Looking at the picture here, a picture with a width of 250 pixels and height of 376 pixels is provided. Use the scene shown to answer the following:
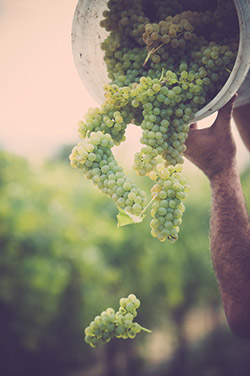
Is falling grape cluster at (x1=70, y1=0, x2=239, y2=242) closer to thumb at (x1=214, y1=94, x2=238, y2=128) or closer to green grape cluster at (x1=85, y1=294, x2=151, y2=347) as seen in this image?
thumb at (x1=214, y1=94, x2=238, y2=128)

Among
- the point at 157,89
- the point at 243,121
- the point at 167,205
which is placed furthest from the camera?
the point at 243,121

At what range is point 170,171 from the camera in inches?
48.8

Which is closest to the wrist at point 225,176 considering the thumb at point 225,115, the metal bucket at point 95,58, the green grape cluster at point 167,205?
the thumb at point 225,115

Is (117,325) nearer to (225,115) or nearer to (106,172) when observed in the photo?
(106,172)

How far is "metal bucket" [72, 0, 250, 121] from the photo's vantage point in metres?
1.26

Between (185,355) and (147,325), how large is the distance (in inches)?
92.2

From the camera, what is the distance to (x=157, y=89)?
4.26ft

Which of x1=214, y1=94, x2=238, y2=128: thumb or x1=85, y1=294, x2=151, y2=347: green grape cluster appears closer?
x1=85, y1=294, x2=151, y2=347: green grape cluster

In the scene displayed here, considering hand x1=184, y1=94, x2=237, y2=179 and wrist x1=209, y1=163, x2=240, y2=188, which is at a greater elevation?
hand x1=184, y1=94, x2=237, y2=179

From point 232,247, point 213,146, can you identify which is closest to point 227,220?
point 232,247

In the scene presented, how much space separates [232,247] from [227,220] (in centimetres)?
14

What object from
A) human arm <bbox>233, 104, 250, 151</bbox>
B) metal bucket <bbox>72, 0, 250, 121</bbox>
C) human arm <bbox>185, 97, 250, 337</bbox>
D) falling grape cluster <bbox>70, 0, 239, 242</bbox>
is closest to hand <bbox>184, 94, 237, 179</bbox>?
human arm <bbox>185, 97, 250, 337</bbox>

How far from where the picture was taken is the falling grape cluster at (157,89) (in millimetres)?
1208

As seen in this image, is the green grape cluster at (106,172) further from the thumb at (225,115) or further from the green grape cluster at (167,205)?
the thumb at (225,115)
